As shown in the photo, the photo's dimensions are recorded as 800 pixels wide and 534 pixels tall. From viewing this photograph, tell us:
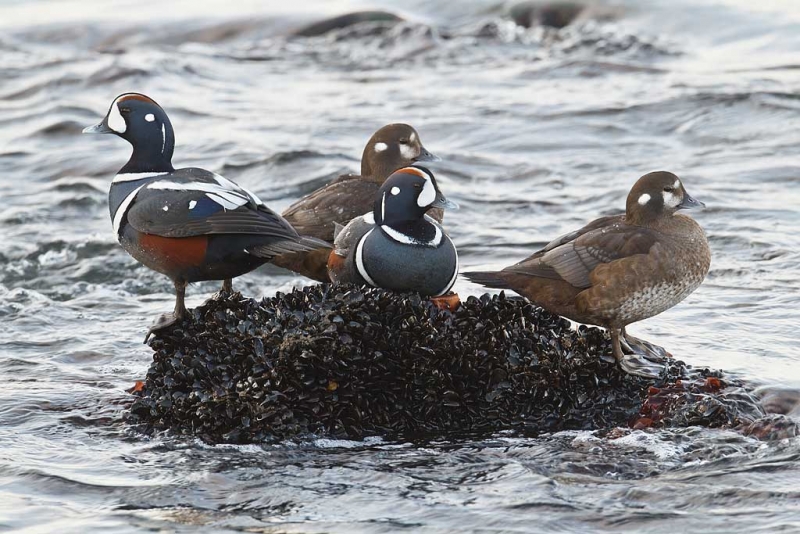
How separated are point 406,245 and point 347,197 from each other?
171 centimetres

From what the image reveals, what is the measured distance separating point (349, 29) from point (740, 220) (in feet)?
35.8

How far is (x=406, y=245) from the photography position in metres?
6.90

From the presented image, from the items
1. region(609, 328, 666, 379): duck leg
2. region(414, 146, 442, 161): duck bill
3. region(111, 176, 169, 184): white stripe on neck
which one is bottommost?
region(609, 328, 666, 379): duck leg

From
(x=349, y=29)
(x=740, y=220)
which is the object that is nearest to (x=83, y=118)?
(x=349, y=29)

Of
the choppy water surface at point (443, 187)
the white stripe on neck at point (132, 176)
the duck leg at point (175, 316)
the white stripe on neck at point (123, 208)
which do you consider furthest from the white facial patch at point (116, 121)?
the choppy water surface at point (443, 187)

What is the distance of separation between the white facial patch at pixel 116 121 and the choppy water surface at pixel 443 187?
4.99 ft

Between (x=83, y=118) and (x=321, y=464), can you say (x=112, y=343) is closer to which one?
(x=321, y=464)

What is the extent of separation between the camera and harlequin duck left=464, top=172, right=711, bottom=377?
6742 millimetres

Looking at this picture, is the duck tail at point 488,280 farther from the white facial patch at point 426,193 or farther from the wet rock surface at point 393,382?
the white facial patch at point 426,193

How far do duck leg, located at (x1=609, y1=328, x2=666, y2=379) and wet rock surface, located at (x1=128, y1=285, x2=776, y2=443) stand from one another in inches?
1.7

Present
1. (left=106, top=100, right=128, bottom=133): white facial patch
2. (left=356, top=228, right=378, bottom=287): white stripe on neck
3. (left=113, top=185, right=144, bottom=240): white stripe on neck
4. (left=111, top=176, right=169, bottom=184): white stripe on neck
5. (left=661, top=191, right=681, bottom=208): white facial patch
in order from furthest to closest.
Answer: (left=106, top=100, right=128, bottom=133): white facial patch
(left=111, top=176, right=169, bottom=184): white stripe on neck
(left=113, top=185, right=144, bottom=240): white stripe on neck
(left=661, top=191, right=681, bottom=208): white facial patch
(left=356, top=228, right=378, bottom=287): white stripe on neck

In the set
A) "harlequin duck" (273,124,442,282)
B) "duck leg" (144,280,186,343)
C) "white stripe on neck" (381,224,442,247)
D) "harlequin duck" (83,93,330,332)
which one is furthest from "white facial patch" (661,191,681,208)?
"duck leg" (144,280,186,343)

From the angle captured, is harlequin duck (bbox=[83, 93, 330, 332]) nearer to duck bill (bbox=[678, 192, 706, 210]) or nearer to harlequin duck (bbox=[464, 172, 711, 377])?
harlequin duck (bbox=[464, 172, 711, 377])

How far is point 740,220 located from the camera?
10867mm
